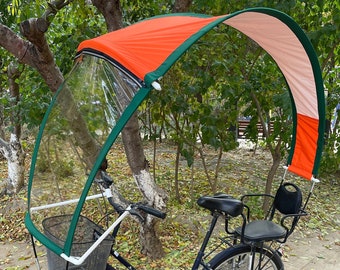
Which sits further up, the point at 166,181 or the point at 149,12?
the point at 149,12

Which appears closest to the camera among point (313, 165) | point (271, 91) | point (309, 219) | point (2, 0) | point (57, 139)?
point (57, 139)

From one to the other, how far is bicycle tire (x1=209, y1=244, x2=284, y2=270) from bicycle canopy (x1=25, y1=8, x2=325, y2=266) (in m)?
0.84

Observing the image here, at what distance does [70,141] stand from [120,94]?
0.84m

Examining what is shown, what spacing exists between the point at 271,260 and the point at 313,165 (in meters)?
0.92

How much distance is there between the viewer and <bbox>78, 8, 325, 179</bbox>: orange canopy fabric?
1937 millimetres

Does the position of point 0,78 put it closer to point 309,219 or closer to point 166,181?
point 166,181

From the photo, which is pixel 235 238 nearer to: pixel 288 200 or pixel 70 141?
pixel 288 200

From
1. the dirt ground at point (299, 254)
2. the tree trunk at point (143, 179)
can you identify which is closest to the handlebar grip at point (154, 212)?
the tree trunk at point (143, 179)

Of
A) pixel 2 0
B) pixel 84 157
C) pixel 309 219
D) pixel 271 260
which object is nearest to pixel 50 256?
pixel 84 157

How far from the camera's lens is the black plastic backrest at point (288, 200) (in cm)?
293

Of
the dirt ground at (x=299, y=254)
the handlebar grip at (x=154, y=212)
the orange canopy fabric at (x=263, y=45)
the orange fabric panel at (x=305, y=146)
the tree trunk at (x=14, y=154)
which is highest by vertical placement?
the orange canopy fabric at (x=263, y=45)

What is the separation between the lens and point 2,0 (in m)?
4.46

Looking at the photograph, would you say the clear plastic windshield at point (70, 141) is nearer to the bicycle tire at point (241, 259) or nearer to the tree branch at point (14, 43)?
the tree branch at point (14, 43)

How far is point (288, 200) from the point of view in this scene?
9.88 feet
